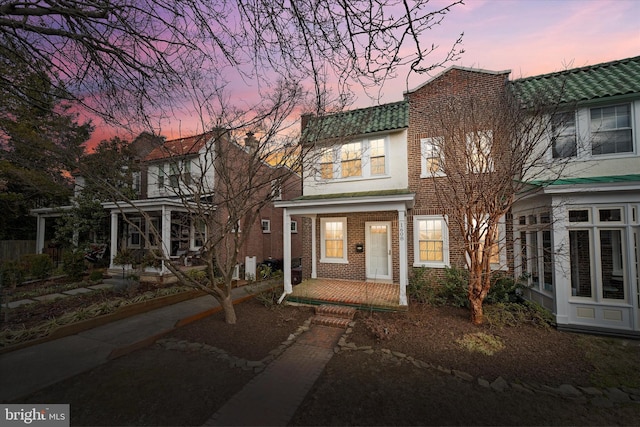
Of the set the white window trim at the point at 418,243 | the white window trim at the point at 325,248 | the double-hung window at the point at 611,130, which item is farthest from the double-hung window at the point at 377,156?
the double-hung window at the point at 611,130

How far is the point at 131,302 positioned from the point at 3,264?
290 inches

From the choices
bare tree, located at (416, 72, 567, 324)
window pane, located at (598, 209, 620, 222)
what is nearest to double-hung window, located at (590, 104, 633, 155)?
bare tree, located at (416, 72, 567, 324)

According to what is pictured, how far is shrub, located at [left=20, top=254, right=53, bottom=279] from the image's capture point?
1123 cm

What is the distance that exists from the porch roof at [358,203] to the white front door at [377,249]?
5.08 feet

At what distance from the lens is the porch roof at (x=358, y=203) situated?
309 inches

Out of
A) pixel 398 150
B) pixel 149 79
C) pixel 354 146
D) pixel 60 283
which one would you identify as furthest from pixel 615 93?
pixel 60 283

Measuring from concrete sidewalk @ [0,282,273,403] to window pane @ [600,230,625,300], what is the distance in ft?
35.2

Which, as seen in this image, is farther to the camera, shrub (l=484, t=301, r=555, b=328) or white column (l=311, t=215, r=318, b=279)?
white column (l=311, t=215, r=318, b=279)

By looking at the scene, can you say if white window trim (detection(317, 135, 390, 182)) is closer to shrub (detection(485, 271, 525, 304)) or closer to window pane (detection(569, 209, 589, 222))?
shrub (detection(485, 271, 525, 304))

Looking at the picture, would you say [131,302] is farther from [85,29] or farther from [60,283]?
[85,29]

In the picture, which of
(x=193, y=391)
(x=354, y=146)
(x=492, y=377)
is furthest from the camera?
(x=354, y=146)

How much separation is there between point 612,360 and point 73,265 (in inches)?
674

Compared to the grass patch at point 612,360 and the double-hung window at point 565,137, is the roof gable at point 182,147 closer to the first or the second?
the grass patch at point 612,360

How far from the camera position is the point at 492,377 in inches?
175
